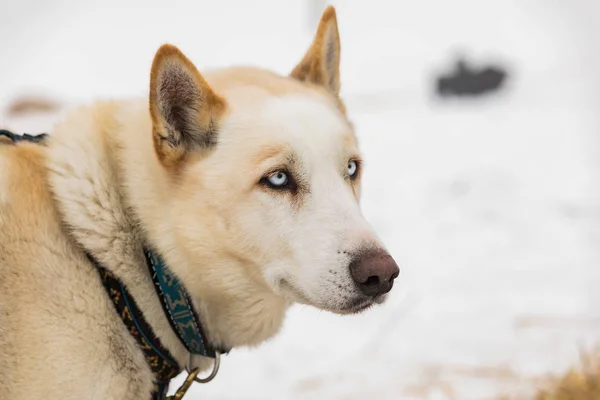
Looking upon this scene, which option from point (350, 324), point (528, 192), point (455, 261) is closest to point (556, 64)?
point (528, 192)

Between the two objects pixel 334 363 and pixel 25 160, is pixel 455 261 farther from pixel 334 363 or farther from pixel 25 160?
pixel 25 160

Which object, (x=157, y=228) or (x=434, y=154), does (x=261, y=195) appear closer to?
(x=157, y=228)

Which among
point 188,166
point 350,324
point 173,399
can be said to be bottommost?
point 350,324

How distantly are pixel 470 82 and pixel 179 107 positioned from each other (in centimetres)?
1037

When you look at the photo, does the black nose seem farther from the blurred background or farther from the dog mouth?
the blurred background

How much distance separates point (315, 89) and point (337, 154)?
41cm

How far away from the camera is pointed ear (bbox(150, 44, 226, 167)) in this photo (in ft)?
6.36

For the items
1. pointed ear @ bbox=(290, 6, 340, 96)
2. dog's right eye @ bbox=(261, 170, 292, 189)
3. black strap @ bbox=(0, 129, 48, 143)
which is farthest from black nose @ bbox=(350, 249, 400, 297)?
black strap @ bbox=(0, 129, 48, 143)

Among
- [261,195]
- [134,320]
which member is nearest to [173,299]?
[134,320]

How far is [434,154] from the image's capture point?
27.5ft

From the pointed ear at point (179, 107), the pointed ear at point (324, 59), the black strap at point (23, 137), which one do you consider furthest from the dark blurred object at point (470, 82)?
the black strap at point (23, 137)

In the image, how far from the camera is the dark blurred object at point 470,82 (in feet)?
38.3

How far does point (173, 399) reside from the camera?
212 cm

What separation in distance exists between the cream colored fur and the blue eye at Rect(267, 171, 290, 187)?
3 cm
